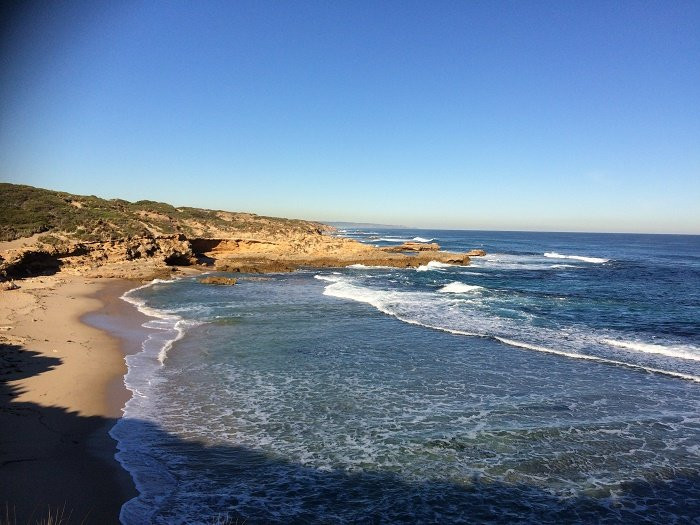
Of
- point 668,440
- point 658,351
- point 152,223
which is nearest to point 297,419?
point 668,440

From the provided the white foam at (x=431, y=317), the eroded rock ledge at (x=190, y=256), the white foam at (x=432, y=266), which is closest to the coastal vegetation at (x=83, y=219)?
the eroded rock ledge at (x=190, y=256)

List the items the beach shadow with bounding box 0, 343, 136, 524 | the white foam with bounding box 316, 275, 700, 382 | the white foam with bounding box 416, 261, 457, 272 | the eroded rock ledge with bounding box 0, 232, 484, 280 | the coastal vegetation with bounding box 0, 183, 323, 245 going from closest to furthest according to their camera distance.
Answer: the beach shadow with bounding box 0, 343, 136, 524, the white foam with bounding box 316, 275, 700, 382, the eroded rock ledge with bounding box 0, 232, 484, 280, the coastal vegetation with bounding box 0, 183, 323, 245, the white foam with bounding box 416, 261, 457, 272

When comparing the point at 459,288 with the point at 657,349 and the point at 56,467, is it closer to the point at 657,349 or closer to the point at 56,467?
the point at 657,349

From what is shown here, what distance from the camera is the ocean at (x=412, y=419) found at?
23.0 feet

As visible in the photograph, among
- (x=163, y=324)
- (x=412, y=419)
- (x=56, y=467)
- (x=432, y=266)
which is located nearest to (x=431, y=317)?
(x=412, y=419)

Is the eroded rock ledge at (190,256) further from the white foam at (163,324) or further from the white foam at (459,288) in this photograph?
the white foam at (459,288)

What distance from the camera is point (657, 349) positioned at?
16.3 m

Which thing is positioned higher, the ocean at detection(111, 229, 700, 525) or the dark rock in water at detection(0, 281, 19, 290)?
the dark rock in water at detection(0, 281, 19, 290)

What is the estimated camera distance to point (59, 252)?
104 ft

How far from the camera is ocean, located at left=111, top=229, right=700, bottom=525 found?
701 centimetres

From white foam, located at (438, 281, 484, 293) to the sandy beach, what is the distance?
2032 centimetres

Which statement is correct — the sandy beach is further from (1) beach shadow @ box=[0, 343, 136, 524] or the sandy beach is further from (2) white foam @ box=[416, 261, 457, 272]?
(2) white foam @ box=[416, 261, 457, 272]

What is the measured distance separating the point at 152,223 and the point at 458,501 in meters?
49.1

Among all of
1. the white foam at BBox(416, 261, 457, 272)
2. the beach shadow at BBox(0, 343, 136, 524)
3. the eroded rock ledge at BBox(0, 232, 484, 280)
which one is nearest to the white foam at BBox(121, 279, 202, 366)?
the beach shadow at BBox(0, 343, 136, 524)
